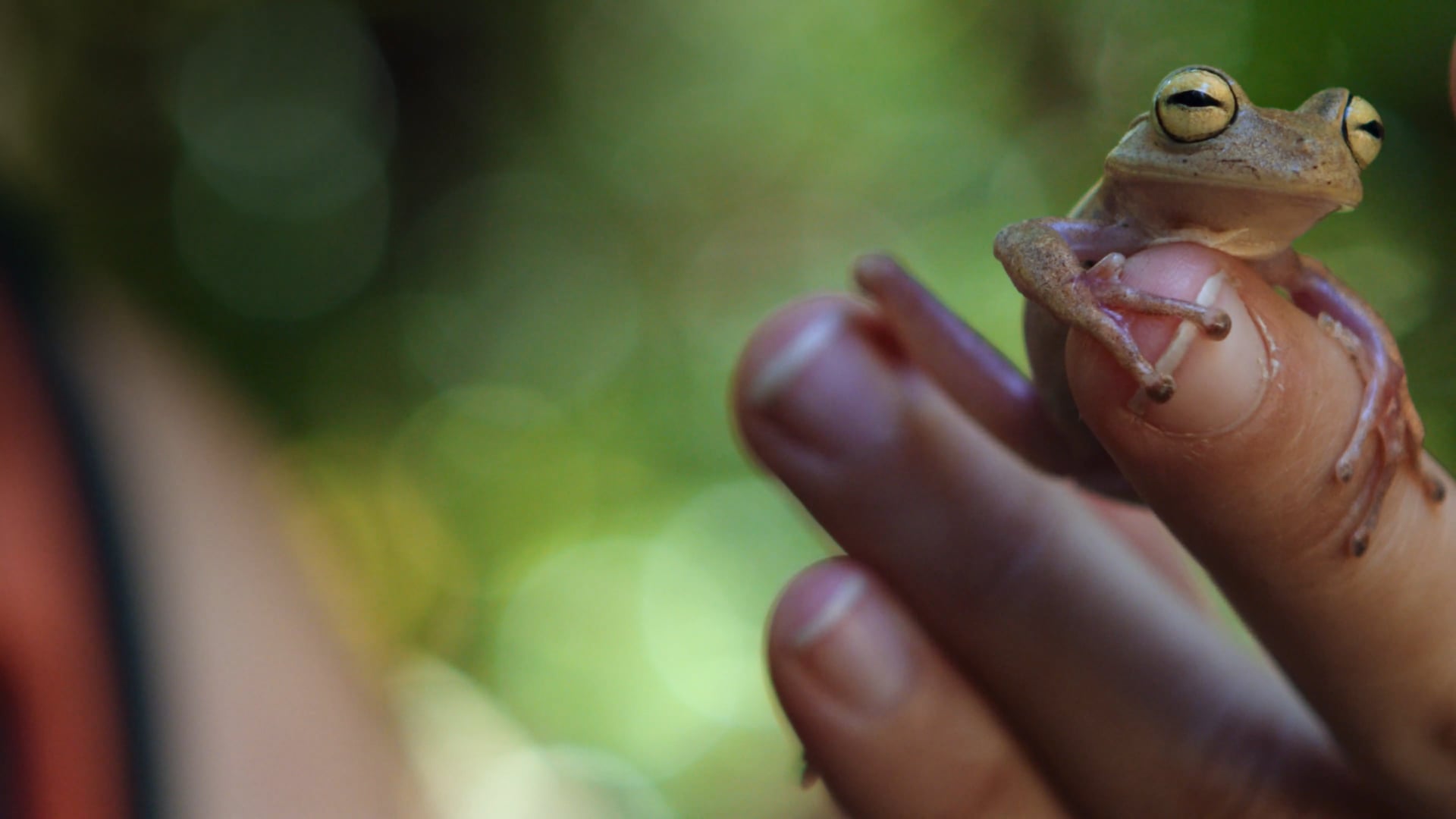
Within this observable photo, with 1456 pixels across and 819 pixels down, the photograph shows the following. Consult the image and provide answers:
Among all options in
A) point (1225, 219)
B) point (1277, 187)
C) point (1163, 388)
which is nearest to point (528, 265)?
point (1225, 219)

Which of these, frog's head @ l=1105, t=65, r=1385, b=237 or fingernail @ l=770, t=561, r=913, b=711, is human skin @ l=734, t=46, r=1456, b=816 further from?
frog's head @ l=1105, t=65, r=1385, b=237

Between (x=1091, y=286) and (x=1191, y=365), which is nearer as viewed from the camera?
(x=1191, y=365)

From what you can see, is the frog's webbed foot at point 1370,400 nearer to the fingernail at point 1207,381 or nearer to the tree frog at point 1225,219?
the tree frog at point 1225,219

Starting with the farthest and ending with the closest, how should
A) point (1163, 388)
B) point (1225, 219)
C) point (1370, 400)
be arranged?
point (1225, 219), point (1370, 400), point (1163, 388)

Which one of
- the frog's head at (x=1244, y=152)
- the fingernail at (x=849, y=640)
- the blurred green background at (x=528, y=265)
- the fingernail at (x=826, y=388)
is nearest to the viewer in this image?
the frog's head at (x=1244, y=152)

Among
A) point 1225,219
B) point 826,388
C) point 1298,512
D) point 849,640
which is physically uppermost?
point 1225,219

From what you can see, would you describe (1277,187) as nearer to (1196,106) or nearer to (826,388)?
(1196,106)

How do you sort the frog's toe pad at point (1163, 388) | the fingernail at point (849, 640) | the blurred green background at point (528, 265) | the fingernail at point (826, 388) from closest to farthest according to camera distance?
the frog's toe pad at point (1163, 388), the fingernail at point (849, 640), the fingernail at point (826, 388), the blurred green background at point (528, 265)

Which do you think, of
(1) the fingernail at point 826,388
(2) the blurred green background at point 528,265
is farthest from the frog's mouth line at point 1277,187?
(2) the blurred green background at point 528,265

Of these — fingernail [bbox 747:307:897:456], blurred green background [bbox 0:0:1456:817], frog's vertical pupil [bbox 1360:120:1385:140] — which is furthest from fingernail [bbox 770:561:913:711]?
blurred green background [bbox 0:0:1456:817]
